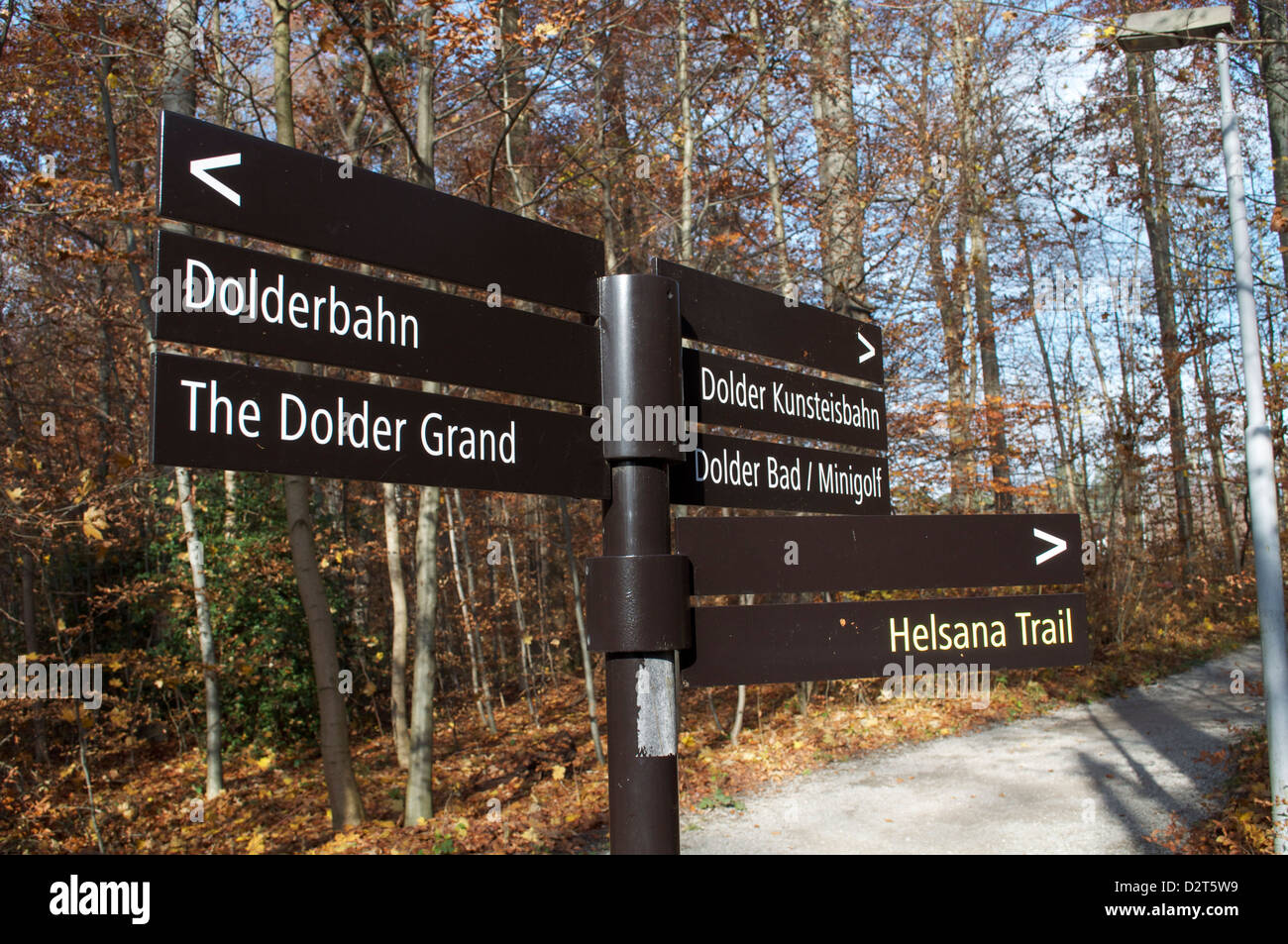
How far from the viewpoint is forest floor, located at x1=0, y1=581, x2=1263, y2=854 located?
8578mm

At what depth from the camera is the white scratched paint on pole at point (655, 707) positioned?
2.36 metres

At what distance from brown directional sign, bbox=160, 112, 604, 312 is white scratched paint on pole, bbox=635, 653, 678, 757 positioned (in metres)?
0.99

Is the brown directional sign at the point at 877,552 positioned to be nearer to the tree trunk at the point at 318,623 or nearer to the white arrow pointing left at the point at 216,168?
the white arrow pointing left at the point at 216,168

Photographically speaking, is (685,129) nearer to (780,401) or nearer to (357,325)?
(780,401)

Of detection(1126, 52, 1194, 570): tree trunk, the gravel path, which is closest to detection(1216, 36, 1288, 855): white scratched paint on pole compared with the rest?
the gravel path

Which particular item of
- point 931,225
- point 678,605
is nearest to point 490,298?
point 678,605

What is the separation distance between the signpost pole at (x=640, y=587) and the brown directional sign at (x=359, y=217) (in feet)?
0.66

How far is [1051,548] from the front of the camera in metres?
3.20

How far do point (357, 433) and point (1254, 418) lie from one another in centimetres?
718

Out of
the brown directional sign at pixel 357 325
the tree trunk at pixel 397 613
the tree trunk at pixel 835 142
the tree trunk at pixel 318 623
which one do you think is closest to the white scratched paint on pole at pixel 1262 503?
the tree trunk at pixel 835 142

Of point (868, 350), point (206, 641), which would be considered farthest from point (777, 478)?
point (206, 641)

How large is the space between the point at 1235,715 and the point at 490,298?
507 inches

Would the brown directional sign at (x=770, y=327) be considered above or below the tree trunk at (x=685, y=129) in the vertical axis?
below

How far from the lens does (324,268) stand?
2260 mm
